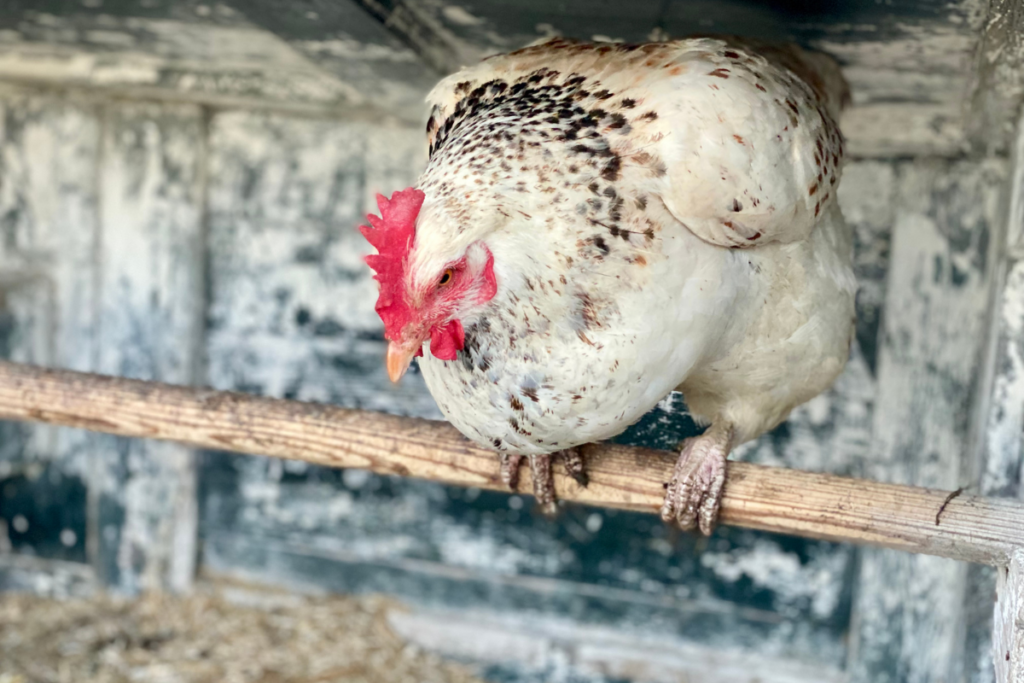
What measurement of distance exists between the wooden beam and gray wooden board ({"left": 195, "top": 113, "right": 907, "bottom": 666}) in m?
1.16

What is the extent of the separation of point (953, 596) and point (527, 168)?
→ 5.75 feet

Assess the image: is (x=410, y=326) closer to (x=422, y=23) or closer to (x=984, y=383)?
(x=422, y=23)

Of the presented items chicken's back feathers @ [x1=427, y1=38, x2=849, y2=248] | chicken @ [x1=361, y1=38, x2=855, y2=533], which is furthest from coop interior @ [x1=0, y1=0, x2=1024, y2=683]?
chicken @ [x1=361, y1=38, x2=855, y2=533]

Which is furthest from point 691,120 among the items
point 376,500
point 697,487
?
point 376,500

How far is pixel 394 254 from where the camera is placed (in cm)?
109

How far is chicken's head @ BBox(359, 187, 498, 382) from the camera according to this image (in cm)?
107

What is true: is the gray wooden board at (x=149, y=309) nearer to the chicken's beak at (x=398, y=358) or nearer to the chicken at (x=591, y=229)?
the chicken at (x=591, y=229)

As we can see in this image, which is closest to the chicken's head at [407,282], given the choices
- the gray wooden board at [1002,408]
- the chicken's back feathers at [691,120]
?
the chicken's back feathers at [691,120]

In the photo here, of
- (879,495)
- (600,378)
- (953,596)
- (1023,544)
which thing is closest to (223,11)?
→ (600,378)

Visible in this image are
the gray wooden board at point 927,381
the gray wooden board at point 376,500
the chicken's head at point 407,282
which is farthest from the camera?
the gray wooden board at point 376,500

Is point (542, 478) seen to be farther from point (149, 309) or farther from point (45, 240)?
point (45, 240)

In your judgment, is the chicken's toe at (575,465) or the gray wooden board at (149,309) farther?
the gray wooden board at (149,309)

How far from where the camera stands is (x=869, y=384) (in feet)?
7.72

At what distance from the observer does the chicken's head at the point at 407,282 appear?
3.52 feet
